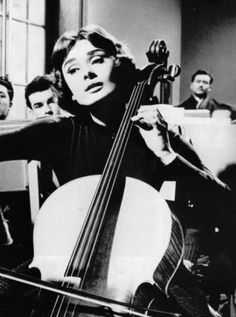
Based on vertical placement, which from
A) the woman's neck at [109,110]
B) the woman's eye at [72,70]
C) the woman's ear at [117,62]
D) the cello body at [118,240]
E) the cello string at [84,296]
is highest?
the woman's ear at [117,62]

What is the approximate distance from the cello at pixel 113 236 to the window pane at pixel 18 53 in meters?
0.37

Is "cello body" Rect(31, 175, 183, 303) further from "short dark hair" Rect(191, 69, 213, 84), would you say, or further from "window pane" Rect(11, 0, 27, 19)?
"window pane" Rect(11, 0, 27, 19)

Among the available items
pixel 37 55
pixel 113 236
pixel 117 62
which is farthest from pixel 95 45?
pixel 113 236

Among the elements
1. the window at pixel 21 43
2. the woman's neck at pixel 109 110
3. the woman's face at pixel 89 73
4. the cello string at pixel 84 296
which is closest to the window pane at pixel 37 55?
the window at pixel 21 43

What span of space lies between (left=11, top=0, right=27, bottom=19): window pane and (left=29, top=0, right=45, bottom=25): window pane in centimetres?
2

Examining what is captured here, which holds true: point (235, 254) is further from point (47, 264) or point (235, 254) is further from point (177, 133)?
point (47, 264)

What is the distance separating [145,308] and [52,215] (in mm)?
405

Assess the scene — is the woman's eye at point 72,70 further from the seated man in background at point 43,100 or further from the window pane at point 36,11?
the window pane at point 36,11

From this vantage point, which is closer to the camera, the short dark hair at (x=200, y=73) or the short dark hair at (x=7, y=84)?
the short dark hair at (x=200, y=73)

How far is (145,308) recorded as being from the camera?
114cm

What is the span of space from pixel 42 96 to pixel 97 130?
213mm

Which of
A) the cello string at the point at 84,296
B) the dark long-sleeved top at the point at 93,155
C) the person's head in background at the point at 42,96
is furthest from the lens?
the person's head in background at the point at 42,96

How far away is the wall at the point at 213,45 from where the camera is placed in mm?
1335

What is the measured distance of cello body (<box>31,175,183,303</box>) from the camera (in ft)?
4.10
